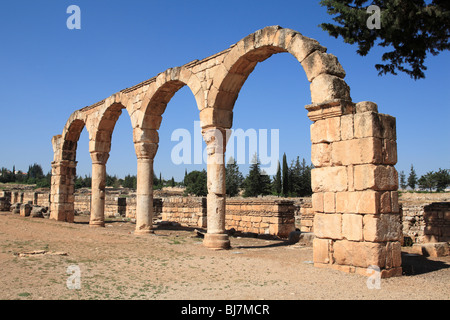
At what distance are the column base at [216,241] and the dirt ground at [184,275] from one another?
233 millimetres

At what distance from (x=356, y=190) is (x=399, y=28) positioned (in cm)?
581

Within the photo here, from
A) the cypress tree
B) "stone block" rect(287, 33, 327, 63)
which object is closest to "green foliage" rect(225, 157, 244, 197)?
the cypress tree

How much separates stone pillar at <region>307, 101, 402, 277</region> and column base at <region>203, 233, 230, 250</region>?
3206 mm

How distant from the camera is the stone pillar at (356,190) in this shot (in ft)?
20.1

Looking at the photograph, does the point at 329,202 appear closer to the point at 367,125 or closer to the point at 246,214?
the point at 367,125

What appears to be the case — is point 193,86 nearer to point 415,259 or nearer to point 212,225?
point 212,225

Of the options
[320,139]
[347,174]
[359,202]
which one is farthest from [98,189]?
[359,202]

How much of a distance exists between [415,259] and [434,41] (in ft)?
20.6

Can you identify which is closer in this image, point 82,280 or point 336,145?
point 82,280

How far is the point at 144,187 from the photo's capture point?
487 inches

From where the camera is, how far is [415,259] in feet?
27.6

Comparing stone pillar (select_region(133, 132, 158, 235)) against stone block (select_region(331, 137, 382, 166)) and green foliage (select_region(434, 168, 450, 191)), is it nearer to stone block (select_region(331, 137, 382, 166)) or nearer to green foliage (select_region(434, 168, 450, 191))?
stone block (select_region(331, 137, 382, 166))

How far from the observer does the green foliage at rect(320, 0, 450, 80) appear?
9.78 metres
